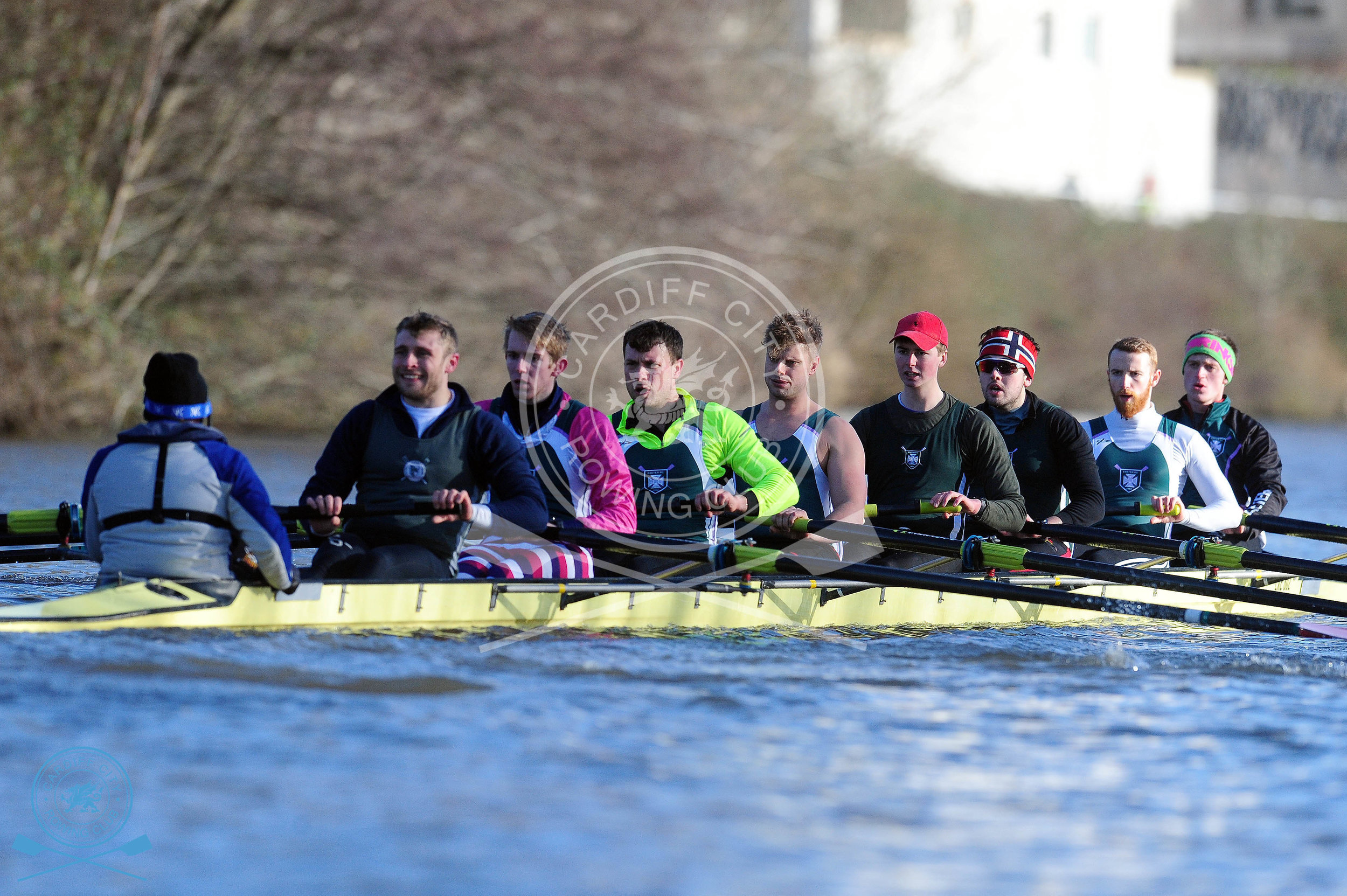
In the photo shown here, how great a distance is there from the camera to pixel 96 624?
19.5ft

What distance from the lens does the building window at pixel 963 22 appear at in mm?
35062

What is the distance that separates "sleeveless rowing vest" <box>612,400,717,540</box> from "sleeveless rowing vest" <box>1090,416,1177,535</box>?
2559mm

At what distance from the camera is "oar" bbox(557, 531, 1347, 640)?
689 centimetres

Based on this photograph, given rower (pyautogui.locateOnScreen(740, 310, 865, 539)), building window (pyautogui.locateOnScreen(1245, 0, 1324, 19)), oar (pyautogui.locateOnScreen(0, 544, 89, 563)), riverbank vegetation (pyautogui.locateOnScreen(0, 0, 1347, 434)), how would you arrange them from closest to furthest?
rower (pyautogui.locateOnScreen(740, 310, 865, 539))
oar (pyautogui.locateOnScreen(0, 544, 89, 563))
riverbank vegetation (pyautogui.locateOnScreen(0, 0, 1347, 434))
building window (pyautogui.locateOnScreen(1245, 0, 1324, 19))

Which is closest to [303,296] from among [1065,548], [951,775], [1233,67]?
[1065,548]

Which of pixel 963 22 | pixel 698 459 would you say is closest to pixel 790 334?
pixel 698 459

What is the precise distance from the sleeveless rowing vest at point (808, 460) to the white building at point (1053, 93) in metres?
24.4

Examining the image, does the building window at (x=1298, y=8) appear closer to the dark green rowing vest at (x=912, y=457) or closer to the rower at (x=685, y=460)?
the dark green rowing vest at (x=912, y=457)

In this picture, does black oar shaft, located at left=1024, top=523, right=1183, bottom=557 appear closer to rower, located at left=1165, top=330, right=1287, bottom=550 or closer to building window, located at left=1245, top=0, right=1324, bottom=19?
rower, located at left=1165, top=330, right=1287, bottom=550

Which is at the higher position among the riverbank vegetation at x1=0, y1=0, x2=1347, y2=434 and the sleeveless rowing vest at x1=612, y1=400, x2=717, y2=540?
the riverbank vegetation at x1=0, y1=0, x2=1347, y2=434

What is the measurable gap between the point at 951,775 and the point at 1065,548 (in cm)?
380

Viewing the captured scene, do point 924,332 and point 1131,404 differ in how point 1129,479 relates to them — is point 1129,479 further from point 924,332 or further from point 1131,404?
point 924,332

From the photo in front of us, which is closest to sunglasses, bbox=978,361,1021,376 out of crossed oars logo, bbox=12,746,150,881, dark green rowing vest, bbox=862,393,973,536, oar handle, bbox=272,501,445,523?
dark green rowing vest, bbox=862,393,973,536

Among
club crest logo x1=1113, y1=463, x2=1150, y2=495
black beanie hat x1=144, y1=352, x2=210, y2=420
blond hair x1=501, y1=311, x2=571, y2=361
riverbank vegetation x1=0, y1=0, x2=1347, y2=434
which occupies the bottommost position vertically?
club crest logo x1=1113, y1=463, x2=1150, y2=495
